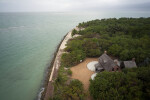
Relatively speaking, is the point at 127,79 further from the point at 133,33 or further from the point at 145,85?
the point at 133,33

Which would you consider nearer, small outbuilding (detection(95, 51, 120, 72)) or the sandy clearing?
the sandy clearing

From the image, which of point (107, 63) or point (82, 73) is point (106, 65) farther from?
point (82, 73)

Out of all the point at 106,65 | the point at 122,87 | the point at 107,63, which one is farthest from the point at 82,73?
the point at 122,87

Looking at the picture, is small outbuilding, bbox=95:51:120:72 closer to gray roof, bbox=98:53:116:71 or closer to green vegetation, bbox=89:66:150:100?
gray roof, bbox=98:53:116:71

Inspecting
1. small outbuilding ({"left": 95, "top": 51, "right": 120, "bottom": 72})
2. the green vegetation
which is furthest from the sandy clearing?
the green vegetation

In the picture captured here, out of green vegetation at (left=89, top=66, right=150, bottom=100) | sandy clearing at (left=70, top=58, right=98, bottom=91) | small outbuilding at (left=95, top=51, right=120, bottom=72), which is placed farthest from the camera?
small outbuilding at (left=95, top=51, right=120, bottom=72)

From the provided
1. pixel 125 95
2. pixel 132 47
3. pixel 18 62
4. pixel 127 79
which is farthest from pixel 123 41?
pixel 18 62

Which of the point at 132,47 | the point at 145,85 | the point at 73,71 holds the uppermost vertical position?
the point at 132,47

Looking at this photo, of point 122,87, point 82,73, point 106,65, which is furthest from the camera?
point 82,73
